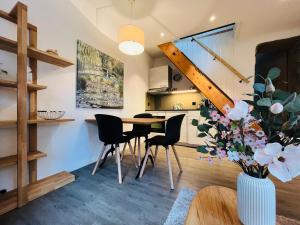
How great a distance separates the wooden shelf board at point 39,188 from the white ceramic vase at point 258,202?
1.95 m

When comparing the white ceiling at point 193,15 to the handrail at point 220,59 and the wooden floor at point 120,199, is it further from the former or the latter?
the wooden floor at point 120,199

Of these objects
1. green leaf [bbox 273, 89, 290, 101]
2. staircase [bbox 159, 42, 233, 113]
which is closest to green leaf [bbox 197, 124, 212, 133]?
green leaf [bbox 273, 89, 290, 101]

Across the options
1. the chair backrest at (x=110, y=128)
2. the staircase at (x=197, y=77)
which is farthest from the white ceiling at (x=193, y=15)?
the chair backrest at (x=110, y=128)

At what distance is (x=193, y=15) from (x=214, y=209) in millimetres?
3158

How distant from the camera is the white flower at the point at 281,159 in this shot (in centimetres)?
46

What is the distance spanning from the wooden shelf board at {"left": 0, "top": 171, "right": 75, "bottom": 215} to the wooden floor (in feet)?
0.22

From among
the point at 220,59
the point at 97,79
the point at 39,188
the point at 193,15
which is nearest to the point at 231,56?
the point at 220,59

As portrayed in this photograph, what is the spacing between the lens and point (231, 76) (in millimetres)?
3555

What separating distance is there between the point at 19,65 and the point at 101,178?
1.65 m

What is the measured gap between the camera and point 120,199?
5.12ft

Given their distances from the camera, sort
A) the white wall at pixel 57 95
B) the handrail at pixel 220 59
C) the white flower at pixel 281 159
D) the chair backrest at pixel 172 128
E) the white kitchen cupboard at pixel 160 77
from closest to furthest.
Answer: the white flower at pixel 281 159 → the white wall at pixel 57 95 → the chair backrest at pixel 172 128 → the handrail at pixel 220 59 → the white kitchen cupboard at pixel 160 77

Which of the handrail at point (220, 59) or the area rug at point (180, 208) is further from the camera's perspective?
the handrail at point (220, 59)

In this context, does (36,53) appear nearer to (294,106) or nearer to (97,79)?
(97,79)

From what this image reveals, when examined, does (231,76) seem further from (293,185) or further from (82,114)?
(82,114)
